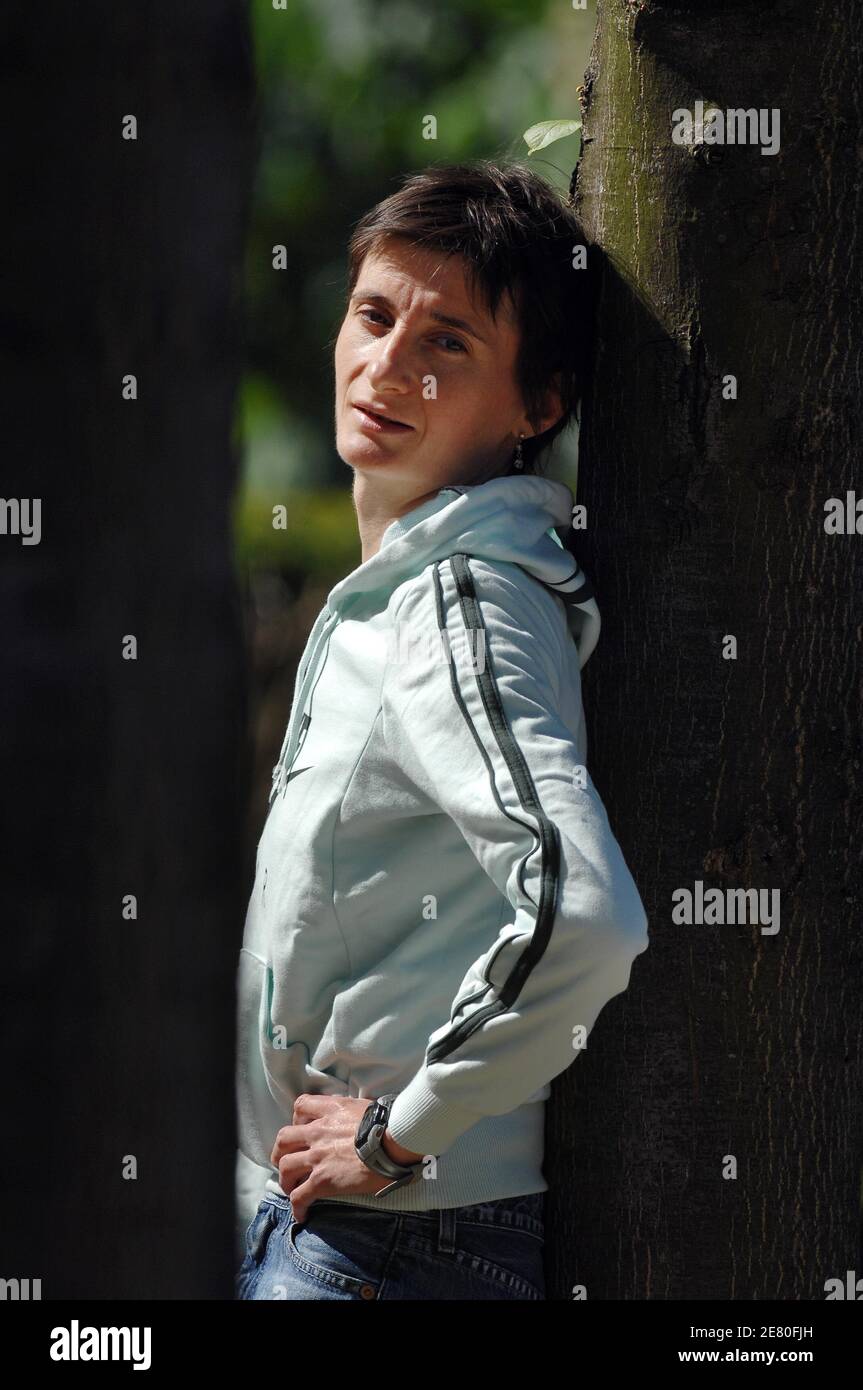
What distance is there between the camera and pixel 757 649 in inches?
93.6

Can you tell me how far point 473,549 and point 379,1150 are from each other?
801 millimetres

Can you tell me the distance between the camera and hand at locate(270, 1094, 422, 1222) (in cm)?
212

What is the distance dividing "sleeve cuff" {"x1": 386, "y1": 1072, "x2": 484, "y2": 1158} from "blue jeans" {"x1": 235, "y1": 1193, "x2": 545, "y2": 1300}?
0.16 meters

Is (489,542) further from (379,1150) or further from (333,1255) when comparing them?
(333,1255)

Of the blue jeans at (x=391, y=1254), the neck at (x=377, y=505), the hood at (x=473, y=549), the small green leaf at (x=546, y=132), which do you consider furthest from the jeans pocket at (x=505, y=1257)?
the small green leaf at (x=546, y=132)

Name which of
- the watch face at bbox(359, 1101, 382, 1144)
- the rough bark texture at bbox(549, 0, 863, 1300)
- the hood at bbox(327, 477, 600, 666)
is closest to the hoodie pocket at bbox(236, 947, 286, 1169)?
the watch face at bbox(359, 1101, 382, 1144)

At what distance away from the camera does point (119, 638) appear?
204 centimetres

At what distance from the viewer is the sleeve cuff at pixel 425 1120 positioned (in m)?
2.00

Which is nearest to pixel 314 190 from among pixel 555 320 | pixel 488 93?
pixel 488 93

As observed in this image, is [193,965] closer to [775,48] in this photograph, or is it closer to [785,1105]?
[785,1105]

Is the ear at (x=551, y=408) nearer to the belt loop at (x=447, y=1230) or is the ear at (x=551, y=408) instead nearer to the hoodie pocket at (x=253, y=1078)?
the hoodie pocket at (x=253, y=1078)

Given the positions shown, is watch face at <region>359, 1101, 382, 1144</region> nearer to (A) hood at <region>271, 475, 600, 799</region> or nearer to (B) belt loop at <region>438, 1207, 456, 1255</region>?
(B) belt loop at <region>438, 1207, 456, 1255</region>

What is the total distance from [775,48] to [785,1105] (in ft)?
5.04

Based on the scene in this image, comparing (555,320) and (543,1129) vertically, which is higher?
(555,320)
